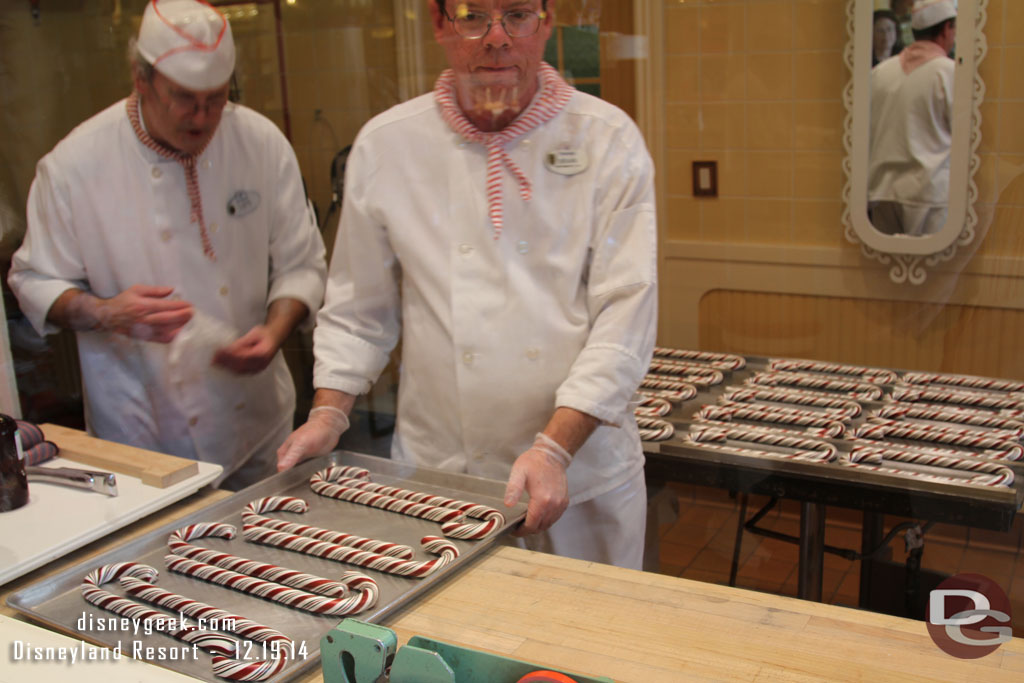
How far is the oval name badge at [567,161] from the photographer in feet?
4.60

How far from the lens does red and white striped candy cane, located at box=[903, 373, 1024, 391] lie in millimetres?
1708

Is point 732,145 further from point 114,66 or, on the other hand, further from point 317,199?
point 114,66

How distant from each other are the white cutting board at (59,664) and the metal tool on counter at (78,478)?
1.08 feet

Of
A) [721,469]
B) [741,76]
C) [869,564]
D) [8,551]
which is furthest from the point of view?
[741,76]

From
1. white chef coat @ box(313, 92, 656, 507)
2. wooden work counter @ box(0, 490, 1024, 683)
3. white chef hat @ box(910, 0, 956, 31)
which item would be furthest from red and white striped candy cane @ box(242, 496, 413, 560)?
white chef hat @ box(910, 0, 956, 31)

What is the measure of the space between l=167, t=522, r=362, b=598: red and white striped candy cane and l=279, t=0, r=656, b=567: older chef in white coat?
20 centimetres

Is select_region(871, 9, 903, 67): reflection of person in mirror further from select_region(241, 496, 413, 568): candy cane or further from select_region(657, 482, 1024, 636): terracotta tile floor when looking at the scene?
select_region(241, 496, 413, 568): candy cane

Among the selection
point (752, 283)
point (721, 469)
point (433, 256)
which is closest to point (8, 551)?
point (433, 256)

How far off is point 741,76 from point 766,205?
0.26 metres

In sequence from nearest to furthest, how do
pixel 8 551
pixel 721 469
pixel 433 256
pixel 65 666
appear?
pixel 65 666
pixel 8 551
pixel 433 256
pixel 721 469

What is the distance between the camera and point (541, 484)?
1.26 metres

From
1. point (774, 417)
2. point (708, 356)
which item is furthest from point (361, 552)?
point (708, 356)

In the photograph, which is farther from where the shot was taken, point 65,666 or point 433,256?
point 433,256

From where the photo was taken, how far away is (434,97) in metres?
1.49
